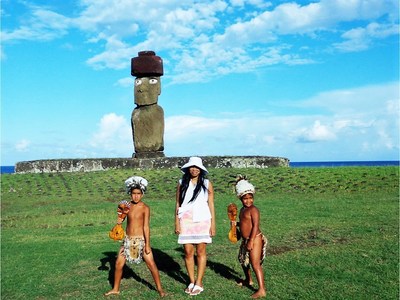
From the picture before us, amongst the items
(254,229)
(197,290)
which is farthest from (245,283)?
(254,229)

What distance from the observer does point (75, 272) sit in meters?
8.03

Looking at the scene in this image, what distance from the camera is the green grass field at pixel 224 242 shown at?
264 inches

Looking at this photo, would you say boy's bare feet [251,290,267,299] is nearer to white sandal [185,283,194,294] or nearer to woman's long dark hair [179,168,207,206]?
white sandal [185,283,194,294]

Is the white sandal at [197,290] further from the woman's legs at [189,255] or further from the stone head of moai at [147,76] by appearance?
the stone head of moai at [147,76]

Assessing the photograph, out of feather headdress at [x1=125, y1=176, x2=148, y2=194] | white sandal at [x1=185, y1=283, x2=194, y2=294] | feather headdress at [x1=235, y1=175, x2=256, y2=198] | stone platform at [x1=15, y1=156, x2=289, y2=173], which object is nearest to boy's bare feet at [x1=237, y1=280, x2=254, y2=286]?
white sandal at [x1=185, y1=283, x2=194, y2=294]

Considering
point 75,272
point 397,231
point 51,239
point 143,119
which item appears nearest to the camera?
point 75,272

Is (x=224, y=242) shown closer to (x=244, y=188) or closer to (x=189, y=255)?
(x=189, y=255)

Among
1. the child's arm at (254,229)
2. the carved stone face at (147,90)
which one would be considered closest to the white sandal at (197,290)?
the child's arm at (254,229)

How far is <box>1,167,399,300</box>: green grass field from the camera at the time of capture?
6695 millimetres

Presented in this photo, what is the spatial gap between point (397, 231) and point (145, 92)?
16.8 m

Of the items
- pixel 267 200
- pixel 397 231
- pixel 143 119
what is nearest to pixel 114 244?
pixel 397 231

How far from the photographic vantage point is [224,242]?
32.6 ft

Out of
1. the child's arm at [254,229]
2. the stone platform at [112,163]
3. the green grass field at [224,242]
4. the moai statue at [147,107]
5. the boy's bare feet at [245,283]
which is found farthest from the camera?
the moai statue at [147,107]

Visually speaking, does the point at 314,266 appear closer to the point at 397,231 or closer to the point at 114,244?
the point at 397,231
